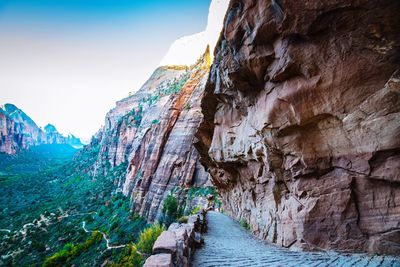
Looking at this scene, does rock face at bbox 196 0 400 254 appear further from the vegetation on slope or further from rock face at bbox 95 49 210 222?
rock face at bbox 95 49 210 222

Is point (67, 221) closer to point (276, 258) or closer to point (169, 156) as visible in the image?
point (169, 156)

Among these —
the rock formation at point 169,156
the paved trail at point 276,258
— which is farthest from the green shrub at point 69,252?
the paved trail at point 276,258

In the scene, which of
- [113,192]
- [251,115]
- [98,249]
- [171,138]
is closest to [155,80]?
[113,192]

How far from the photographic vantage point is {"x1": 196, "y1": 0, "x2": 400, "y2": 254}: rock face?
538 cm

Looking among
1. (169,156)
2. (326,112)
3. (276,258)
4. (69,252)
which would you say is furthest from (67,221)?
(326,112)

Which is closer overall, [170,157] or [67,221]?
[170,157]

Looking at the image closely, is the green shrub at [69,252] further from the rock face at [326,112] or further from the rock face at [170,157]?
the rock face at [326,112]

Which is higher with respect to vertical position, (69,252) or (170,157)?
(170,157)

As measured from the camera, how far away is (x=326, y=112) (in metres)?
6.45

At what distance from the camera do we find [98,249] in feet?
109

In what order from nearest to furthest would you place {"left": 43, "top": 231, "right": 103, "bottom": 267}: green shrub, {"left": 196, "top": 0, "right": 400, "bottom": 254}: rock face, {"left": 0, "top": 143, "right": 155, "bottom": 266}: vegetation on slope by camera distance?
{"left": 196, "top": 0, "right": 400, "bottom": 254}: rock face → {"left": 43, "top": 231, "right": 103, "bottom": 267}: green shrub → {"left": 0, "top": 143, "right": 155, "bottom": 266}: vegetation on slope

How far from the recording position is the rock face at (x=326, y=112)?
17.6 ft

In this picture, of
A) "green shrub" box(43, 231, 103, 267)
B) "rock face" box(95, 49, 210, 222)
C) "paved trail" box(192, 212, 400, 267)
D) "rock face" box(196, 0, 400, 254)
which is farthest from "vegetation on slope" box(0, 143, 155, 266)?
"rock face" box(196, 0, 400, 254)

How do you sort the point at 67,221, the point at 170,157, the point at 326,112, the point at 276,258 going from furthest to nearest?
the point at 67,221
the point at 170,157
the point at 326,112
the point at 276,258
